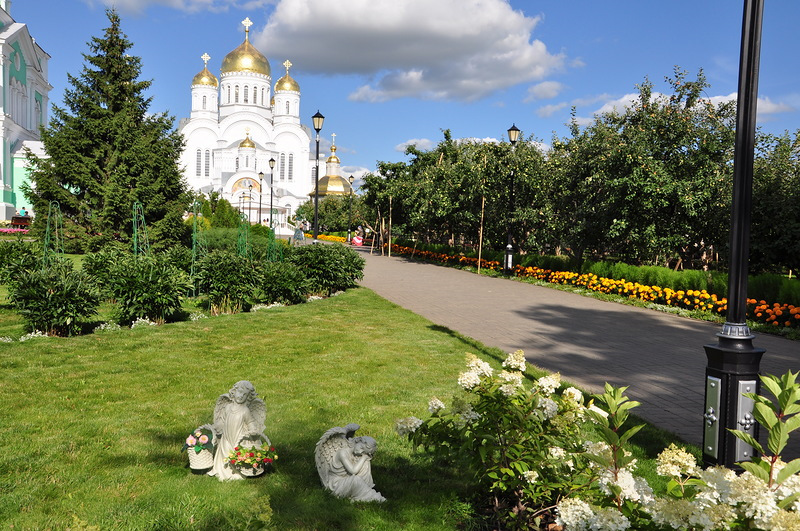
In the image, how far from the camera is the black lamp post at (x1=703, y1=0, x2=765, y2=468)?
144 inches

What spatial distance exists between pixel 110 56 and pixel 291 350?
18253mm

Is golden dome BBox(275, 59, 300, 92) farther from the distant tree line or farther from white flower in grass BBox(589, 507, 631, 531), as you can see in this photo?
white flower in grass BBox(589, 507, 631, 531)

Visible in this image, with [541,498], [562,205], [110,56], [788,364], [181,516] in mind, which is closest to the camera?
[541,498]

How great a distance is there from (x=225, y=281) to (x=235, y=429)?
775cm

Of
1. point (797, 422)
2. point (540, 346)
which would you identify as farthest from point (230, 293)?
point (797, 422)

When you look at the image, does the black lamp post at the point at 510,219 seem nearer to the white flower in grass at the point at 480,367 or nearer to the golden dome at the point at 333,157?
the white flower in grass at the point at 480,367

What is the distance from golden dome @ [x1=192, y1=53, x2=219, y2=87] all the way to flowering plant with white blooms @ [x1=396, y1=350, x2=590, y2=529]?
8866 cm

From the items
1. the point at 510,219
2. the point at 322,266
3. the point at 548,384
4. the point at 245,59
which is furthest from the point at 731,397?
the point at 245,59

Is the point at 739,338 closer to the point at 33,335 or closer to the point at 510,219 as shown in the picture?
the point at 33,335

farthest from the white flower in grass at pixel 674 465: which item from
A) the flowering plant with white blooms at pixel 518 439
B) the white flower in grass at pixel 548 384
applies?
the white flower in grass at pixel 548 384

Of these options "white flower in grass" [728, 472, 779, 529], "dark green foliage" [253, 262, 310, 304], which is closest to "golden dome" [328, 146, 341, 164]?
"dark green foliage" [253, 262, 310, 304]

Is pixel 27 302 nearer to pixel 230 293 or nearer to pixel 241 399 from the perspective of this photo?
pixel 230 293

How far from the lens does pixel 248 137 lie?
7606 cm

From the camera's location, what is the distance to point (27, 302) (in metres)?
8.16
